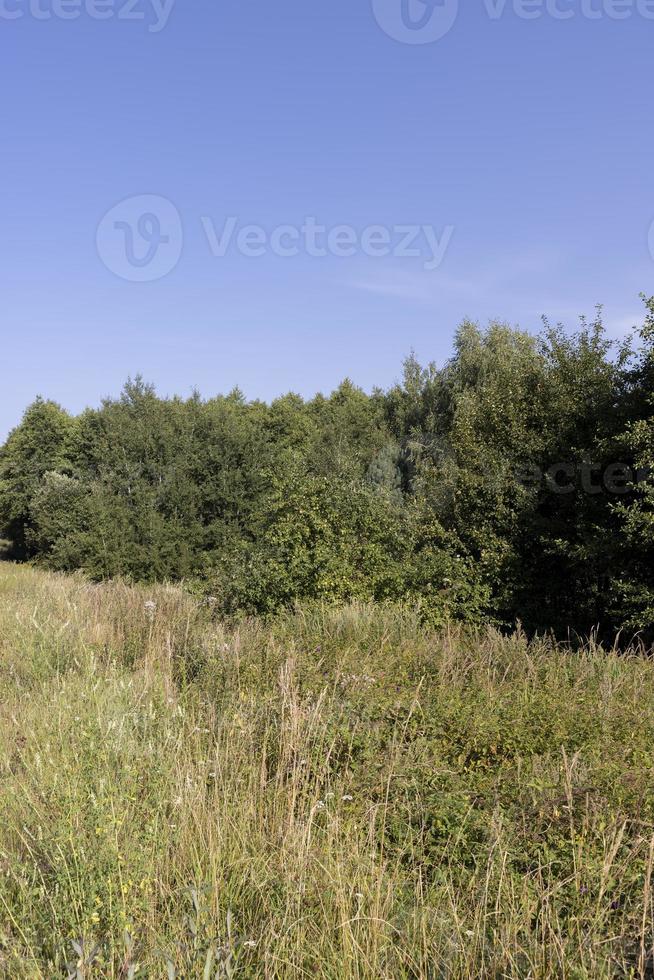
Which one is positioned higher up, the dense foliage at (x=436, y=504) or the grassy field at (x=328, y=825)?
the dense foliage at (x=436, y=504)

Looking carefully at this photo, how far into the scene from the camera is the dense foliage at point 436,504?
38.6 ft

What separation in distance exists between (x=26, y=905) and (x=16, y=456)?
45.2m

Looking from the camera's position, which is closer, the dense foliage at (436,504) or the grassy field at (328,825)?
the grassy field at (328,825)

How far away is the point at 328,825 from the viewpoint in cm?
306

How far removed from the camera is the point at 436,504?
1812 centimetres

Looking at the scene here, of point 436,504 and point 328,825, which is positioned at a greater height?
point 436,504

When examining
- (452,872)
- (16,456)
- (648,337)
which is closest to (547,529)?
(648,337)

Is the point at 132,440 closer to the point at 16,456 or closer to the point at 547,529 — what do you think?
the point at 547,529

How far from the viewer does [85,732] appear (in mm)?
3463

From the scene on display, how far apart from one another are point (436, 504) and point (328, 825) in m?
15.4

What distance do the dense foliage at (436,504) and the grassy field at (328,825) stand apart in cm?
540

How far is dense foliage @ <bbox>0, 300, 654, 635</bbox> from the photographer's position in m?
11.8

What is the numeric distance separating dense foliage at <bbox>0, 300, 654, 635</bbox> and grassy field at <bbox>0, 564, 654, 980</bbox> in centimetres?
540

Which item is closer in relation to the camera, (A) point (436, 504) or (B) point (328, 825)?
(B) point (328, 825)
